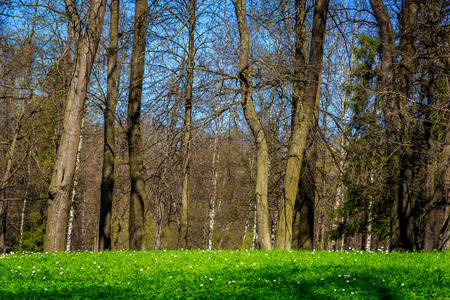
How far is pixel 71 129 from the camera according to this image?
820cm

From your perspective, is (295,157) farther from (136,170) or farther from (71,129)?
(71,129)

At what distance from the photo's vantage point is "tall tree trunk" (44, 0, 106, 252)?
26.3 ft

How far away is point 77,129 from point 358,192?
9.94 meters

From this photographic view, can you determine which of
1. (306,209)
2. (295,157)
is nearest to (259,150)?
(295,157)

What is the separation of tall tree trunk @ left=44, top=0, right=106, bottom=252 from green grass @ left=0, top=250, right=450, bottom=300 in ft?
3.58

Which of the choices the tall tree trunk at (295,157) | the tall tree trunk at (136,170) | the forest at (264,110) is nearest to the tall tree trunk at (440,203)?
the forest at (264,110)

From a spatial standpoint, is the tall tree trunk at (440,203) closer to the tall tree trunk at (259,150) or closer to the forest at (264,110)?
the forest at (264,110)

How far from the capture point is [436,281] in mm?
5109

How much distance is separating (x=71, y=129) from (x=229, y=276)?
470cm

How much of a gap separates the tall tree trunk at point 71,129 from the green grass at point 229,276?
3.58 ft

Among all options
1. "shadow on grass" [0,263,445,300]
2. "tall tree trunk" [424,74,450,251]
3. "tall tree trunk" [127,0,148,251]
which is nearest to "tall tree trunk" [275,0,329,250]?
"shadow on grass" [0,263,445,300]

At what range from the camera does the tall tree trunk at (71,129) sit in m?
8.02

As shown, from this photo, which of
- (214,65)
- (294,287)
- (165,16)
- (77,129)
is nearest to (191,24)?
(165,16)

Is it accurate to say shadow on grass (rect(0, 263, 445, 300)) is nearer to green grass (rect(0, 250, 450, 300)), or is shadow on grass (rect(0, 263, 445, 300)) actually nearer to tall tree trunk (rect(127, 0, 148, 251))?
green grass (rect(0, 250, 450, 300))
